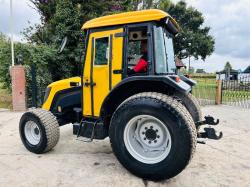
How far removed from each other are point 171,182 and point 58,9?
9.89 metres

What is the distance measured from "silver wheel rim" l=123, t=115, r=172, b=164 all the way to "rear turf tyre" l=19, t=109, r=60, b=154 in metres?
1.46

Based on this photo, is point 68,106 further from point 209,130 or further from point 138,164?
point 209,130

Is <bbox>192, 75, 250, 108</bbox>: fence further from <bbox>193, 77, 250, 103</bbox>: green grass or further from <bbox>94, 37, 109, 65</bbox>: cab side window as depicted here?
<bbox>94, 37, 109, 65</bbox>: cab side window

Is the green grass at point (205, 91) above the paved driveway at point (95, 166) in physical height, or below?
above

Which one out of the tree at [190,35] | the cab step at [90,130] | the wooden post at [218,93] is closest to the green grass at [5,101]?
the cab step at [90,130]

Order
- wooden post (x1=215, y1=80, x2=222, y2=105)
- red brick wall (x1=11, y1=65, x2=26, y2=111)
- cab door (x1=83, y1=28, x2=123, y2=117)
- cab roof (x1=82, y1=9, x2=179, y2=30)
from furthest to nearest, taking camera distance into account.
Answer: wooden post (x1=215, y1=80, x2=222, y2=105)
red brick wall (x1=11, y1=65, x2=26, y2=111)
cab door (x1=83, y1=28, x2=123, y2=117)
cab roof (x1=82, y1=9, x2=179, y2=30)

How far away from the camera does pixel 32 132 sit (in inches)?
178

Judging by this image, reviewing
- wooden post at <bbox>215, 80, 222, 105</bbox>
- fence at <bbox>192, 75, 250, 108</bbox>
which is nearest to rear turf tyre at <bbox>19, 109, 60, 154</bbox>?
fence at <bbox>192, 75, 250, 108</bbox>

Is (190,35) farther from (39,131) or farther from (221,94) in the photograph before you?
(39,131)

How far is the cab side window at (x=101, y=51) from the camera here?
12.7 ft

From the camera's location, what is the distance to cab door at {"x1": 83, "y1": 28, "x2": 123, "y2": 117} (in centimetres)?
376

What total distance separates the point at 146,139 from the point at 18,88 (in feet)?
22.8

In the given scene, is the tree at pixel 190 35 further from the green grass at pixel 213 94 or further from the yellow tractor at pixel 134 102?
the yellow tractor at pixel 134 102

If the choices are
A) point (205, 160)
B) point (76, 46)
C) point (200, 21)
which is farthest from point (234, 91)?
point (200, 21)
